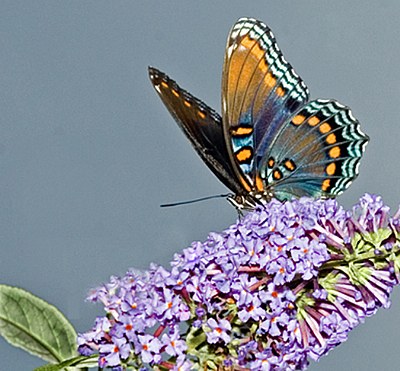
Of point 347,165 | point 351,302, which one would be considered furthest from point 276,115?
point 351,302

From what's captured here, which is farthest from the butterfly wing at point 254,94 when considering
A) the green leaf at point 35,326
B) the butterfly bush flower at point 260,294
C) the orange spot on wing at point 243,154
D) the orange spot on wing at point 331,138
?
the green leaf at point 35,326

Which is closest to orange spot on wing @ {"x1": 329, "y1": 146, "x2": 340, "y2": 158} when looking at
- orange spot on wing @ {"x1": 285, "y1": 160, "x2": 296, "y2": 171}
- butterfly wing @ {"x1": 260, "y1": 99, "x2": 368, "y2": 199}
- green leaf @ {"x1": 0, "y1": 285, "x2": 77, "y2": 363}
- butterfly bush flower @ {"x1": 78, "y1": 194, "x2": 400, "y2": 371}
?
butterfly wing @ {"x1": 260, "y1": 99, "x2": 368, "y2": 199}

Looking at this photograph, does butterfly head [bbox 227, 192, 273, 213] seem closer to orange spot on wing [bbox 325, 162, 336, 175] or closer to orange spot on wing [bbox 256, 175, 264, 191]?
orange spot on wing [bbox 256, 175, 264, 191]

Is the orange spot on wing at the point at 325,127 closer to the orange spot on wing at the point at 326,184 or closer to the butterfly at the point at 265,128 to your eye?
the butterfly at the point at 265,128

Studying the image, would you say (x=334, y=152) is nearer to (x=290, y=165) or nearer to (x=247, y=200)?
(x=290, y=165)

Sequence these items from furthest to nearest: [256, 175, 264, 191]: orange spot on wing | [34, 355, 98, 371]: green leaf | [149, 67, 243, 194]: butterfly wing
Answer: [256, 175, 264, 191]: orange spot on wing < [149, 67, 243, 194]: butterfly wing < [34, 355, 98, 371]: green leaf

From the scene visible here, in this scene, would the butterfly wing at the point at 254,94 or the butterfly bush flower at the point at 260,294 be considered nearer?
the butterfly bush flower at the point at 260,294
